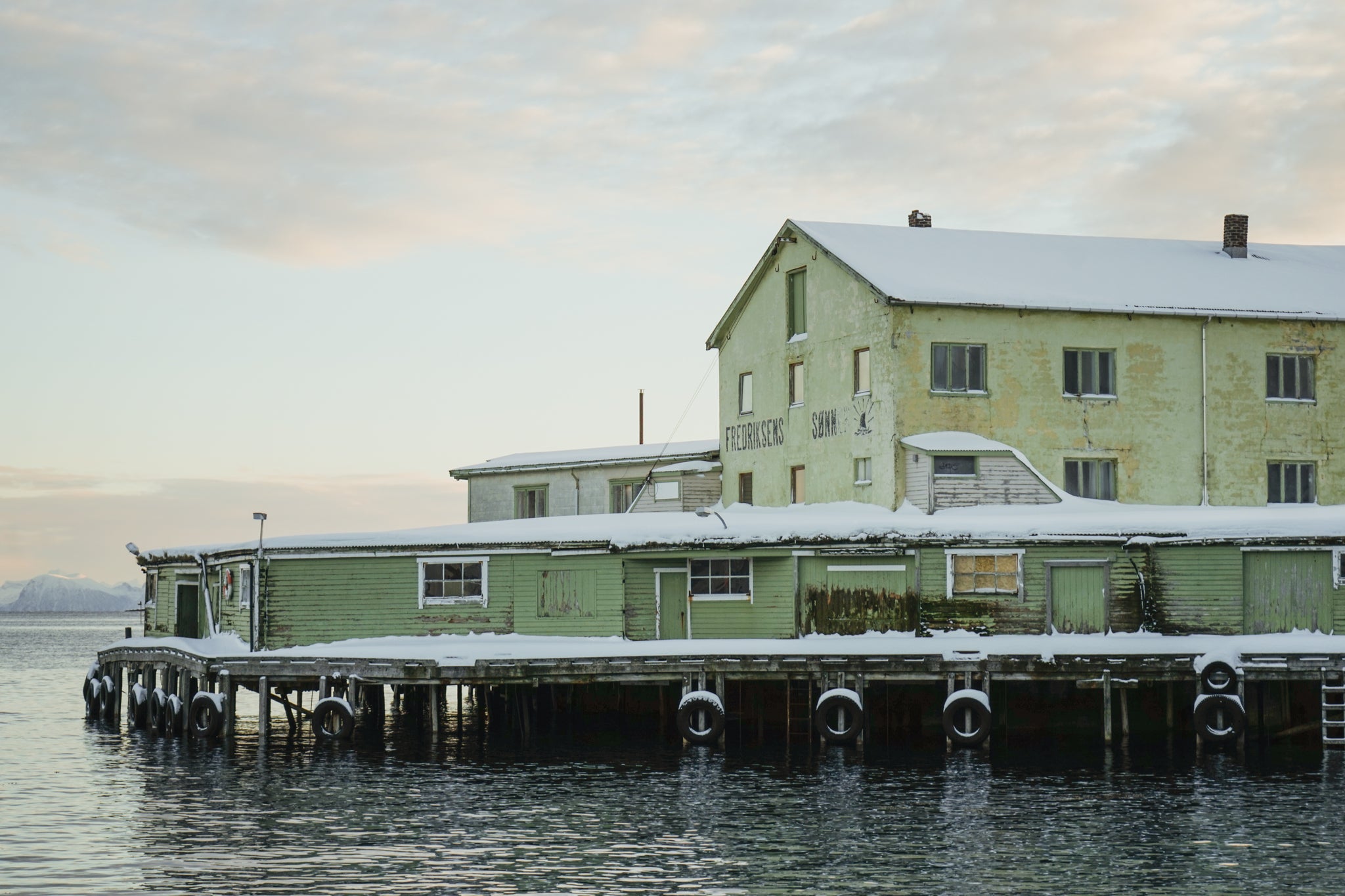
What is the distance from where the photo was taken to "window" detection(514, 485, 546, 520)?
60125 millimetres

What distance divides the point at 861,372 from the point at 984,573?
912 centimetres

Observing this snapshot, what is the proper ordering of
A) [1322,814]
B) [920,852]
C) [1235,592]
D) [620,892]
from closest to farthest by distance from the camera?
[620,892]
[920,852]
[1322,814]
[1235,592]

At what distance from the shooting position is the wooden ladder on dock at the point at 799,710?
130 feet

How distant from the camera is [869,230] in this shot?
2031 inches

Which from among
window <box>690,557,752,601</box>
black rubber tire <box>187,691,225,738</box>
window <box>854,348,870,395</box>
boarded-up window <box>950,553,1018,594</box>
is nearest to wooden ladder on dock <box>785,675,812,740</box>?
window <box>690,557,752,601</box>

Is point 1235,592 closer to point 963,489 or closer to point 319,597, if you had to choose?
point 963,489

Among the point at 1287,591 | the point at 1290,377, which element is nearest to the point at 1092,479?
the point at 1290,377

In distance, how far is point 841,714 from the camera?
1475 inches

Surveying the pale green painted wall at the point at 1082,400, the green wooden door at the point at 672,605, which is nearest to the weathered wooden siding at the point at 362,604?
the green wooden door at the point at 672,605

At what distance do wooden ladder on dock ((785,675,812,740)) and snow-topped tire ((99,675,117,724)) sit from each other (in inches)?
859

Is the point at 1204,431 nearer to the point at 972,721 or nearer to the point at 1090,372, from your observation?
the point at 1090,372

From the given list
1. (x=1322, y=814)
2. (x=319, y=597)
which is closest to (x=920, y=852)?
(x=1322, y=814)

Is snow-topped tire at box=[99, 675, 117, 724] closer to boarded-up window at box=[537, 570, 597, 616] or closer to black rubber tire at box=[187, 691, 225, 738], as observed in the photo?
black rubber tire at box=[187, 691, 225, 738]

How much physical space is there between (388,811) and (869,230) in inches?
1120
